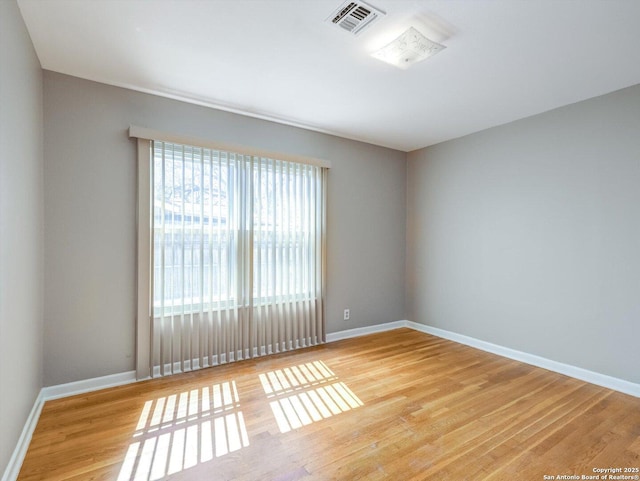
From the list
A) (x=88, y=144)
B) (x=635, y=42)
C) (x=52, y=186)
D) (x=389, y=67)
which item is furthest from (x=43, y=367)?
(x=635, y=42)

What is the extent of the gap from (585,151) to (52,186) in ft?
15.8

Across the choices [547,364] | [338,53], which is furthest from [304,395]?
[338,53]

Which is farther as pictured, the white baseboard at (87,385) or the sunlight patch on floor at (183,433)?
the white baseboard at (87,385)

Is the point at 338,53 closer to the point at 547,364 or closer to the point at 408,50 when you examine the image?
the point at 408,50

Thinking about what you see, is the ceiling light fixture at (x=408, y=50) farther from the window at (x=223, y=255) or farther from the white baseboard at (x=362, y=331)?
the white baseboard at (x=362, y=331)

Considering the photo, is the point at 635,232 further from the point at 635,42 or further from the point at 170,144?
the point at 170,144

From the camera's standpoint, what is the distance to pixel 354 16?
6.37ft

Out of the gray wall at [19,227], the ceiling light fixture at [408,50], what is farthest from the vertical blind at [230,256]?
the ceiling light fixture at [408,50]

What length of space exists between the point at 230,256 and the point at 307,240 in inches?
38.6

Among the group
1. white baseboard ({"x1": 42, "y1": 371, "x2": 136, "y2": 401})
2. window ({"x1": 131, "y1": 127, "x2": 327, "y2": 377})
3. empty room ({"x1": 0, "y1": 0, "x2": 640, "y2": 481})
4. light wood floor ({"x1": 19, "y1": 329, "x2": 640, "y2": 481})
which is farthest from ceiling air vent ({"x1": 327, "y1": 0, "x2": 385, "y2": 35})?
white baseboard ({"x1": 42, "y1": 371, "x2": 136, "y2": 401})

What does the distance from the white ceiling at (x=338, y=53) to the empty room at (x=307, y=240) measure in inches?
0.8

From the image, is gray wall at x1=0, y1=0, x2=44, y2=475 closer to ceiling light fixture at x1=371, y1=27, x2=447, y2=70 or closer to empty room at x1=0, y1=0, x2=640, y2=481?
empty room at x1=0, y1=0, x2=640, y2=481

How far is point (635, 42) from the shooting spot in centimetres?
215

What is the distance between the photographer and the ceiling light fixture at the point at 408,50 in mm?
2110
